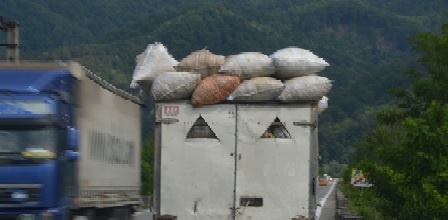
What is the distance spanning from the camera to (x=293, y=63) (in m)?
14.9

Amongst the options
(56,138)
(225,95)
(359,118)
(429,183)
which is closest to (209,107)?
(225,95)

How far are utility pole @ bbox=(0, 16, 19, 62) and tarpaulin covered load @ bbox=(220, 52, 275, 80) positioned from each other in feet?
61.5

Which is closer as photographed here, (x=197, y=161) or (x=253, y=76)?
(x=197, y=161)

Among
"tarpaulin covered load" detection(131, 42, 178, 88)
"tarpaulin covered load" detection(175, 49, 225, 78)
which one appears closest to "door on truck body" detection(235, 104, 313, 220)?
"tarpaulin covered load" detection(175, 49, 225, 78)

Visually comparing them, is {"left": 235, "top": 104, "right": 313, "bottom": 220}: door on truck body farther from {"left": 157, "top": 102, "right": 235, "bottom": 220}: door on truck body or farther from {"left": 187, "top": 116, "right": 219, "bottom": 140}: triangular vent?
{"left": 187, "top": 116, "right": 219, "bottom": 140}: triangular vent

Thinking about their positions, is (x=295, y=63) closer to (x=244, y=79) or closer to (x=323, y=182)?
(x=244, y=79)

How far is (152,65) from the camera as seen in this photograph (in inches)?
620

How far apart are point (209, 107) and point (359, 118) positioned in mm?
153430

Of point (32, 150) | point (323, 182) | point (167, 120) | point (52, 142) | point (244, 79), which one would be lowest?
point (323, 182)

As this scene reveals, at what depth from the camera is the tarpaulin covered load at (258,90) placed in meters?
14.4

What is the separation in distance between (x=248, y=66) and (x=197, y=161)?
1.60 meters

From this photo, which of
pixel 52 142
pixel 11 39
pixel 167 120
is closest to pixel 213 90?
pixel 167 120

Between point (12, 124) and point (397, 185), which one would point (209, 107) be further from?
point (397, 185)

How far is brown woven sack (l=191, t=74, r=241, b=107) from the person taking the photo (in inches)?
566
